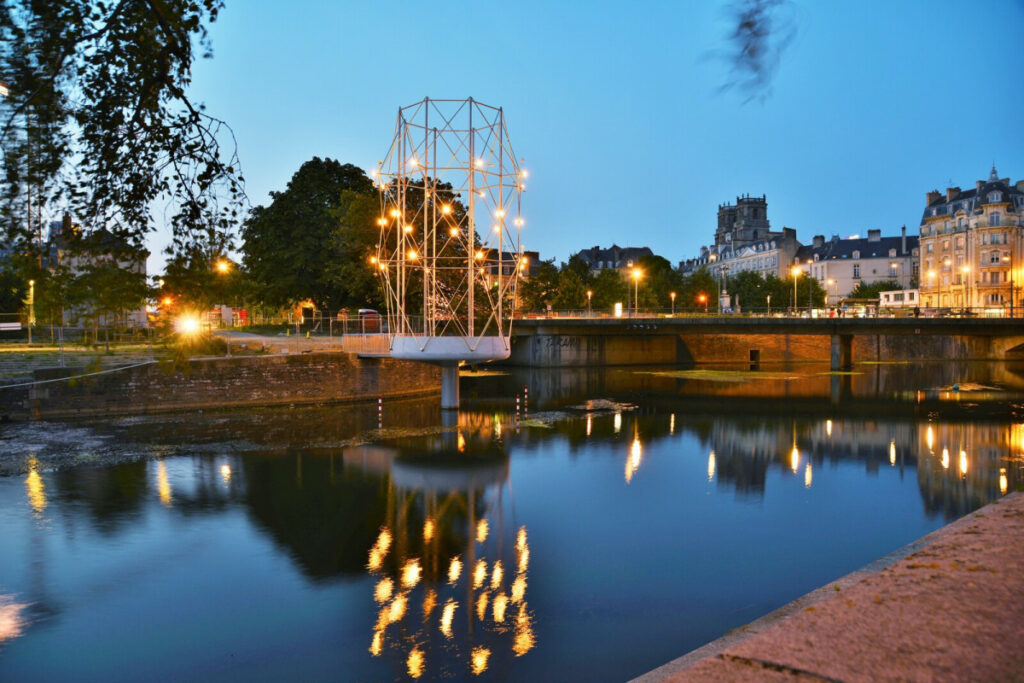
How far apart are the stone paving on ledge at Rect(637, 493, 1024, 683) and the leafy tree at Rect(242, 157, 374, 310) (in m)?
49.8

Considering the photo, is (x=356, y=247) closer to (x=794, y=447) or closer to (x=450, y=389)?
(x=450, y=389)

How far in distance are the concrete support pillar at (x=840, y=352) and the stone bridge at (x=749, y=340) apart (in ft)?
0.29

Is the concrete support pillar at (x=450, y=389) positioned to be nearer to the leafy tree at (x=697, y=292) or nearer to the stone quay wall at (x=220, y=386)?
the stone quay wall at (x=220, y=386)

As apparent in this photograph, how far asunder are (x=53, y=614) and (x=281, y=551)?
4687 millimetres

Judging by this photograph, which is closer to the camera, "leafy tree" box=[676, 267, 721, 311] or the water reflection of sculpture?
the water reflection of sculpture

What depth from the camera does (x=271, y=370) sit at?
41.9 m

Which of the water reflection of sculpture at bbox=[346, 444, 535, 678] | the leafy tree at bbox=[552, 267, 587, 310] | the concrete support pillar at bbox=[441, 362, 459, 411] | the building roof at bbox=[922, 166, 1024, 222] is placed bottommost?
the water reflection of sculpture at bbox=[346, 444, 535, 678]

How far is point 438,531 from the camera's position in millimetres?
19203

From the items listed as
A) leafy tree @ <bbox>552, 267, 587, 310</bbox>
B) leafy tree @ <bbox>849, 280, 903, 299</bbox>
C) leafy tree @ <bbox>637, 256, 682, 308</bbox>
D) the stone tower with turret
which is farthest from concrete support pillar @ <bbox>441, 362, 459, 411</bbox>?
the stone tower with turret

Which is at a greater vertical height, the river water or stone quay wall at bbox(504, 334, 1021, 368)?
stone quay wall at bbox(504, 334, 1021, 368)

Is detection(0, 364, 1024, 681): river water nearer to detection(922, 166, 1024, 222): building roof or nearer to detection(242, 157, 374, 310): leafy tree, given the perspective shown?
detection(242, 157, 374, 310): leafy tree

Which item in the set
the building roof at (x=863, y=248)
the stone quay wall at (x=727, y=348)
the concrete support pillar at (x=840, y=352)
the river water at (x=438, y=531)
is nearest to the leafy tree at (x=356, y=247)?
the river water at (x=438, y=531)

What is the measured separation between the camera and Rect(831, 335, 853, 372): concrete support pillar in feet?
235

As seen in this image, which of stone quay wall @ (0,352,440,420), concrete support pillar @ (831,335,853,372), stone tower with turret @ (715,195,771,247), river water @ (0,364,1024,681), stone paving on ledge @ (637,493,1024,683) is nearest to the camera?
stone paving on ledge @ (637,493,1024,683)
